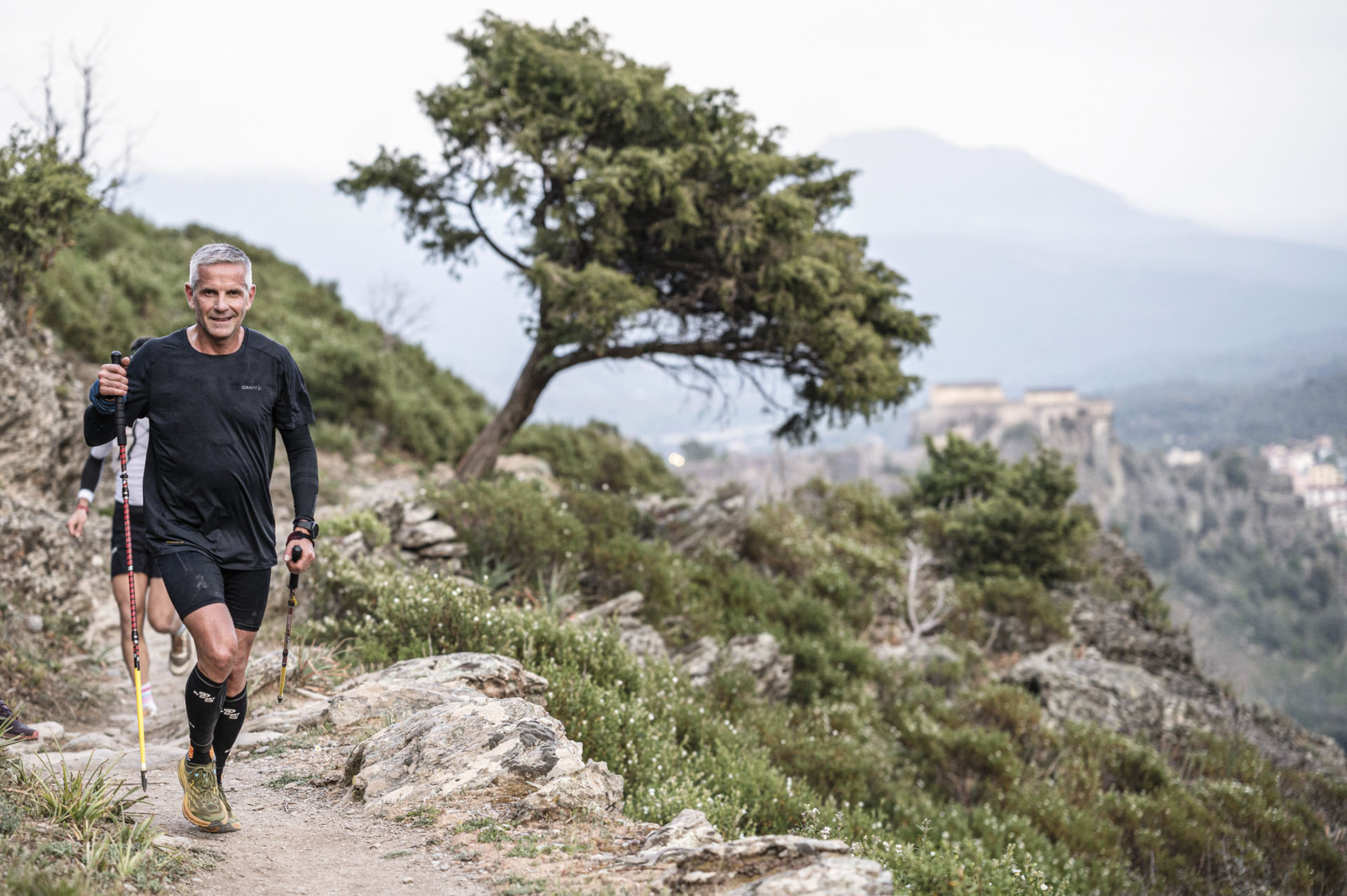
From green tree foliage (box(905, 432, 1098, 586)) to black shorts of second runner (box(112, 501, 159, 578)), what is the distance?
16721 millimetres

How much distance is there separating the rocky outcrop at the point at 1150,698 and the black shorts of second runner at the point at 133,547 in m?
11.1

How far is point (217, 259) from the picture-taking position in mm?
3639

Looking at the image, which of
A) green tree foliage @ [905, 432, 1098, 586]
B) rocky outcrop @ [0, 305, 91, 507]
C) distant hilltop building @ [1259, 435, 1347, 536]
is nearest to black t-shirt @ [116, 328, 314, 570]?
Result: rocky outcrop @ [0, 305, 91, 507]

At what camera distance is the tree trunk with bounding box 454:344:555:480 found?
1447 cm

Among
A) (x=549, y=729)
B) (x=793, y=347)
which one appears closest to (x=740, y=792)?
(x=549, y=729)

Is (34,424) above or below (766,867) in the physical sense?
above

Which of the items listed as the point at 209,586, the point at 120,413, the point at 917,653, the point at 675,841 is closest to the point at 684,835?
the point at 675,841

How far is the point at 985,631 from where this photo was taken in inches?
645

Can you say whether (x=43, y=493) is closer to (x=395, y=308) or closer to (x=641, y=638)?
(x=641, y=638)

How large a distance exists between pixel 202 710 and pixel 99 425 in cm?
127

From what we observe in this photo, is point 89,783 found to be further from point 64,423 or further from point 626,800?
point 64,423

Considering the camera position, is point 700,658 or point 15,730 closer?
point 15,730

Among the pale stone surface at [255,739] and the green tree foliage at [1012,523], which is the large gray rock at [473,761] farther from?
the green tree foliage at [1012,523]

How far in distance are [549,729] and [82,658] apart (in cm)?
545
